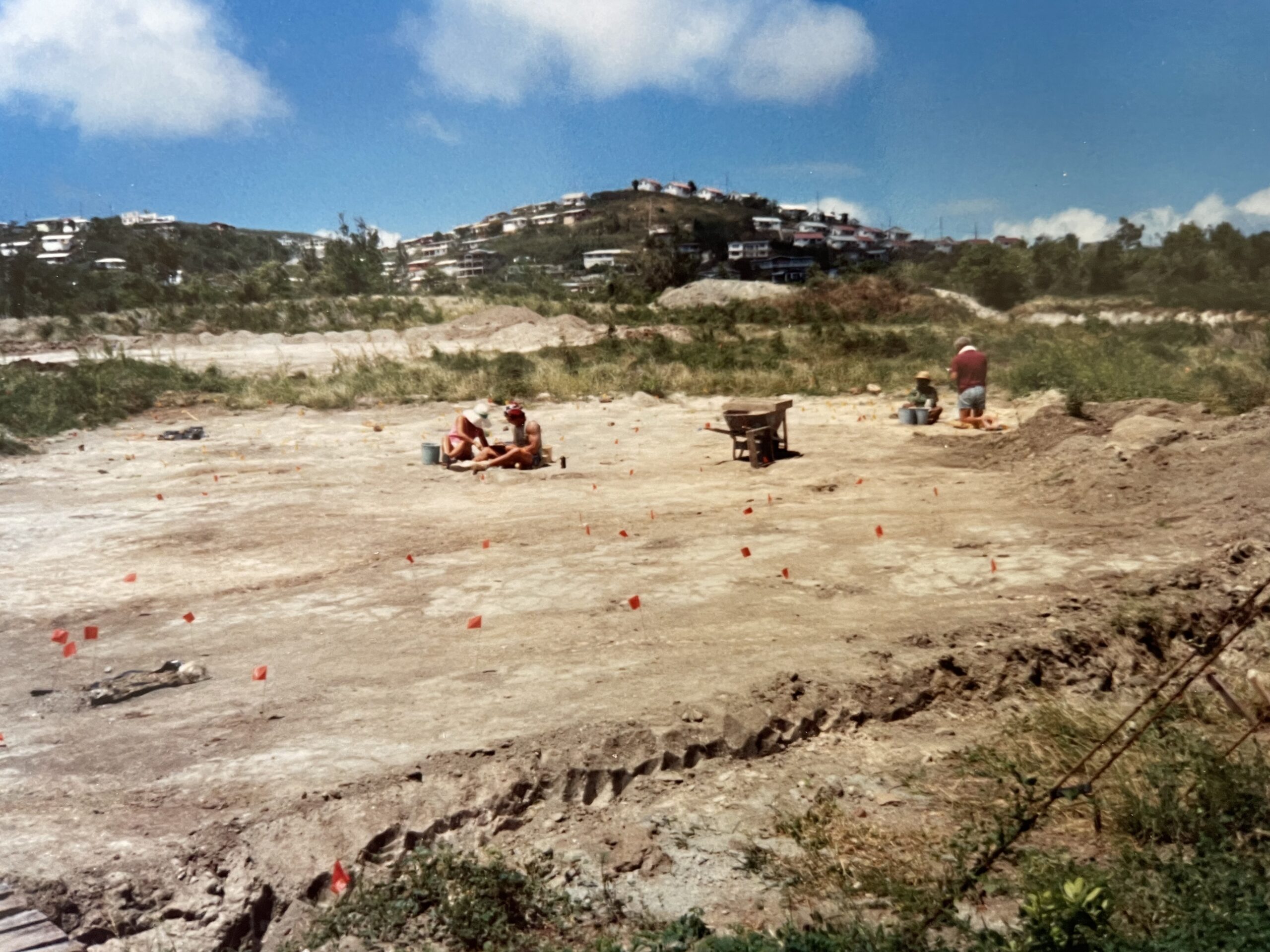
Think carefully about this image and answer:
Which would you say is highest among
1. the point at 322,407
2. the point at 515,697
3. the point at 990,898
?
the point at 322,407

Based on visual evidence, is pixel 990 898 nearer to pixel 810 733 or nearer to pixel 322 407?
pixel 810 733

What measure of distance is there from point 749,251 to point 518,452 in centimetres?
6760

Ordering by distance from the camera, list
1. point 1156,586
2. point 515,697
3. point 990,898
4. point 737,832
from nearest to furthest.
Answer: point 990,898
point 737,832
point 515,697
point 1156,586

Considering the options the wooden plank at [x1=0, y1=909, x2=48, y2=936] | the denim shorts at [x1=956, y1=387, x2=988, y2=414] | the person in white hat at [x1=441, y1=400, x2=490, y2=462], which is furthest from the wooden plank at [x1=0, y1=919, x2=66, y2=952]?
the denim shorts at [x1=956, y1=387, x2=988, y2=414]

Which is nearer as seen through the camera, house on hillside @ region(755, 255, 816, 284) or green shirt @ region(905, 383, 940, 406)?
green shirt @ region(905, 383, 940, 406)

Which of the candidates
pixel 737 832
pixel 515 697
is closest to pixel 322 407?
pixel 515 697

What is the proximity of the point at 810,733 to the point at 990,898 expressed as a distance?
1.48 m

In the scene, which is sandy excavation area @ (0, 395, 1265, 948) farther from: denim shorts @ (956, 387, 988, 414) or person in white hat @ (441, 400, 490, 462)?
denim shorts @ (956, 387, 988, 414)

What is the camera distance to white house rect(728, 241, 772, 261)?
7400 cm

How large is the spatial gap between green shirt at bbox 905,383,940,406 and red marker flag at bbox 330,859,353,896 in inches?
514

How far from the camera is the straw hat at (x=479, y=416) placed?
1303 centimetres

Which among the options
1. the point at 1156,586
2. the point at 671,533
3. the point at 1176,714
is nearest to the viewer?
the point at 1176,714

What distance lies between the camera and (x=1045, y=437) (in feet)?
40.0

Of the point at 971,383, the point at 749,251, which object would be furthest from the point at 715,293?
the point at 749,251
